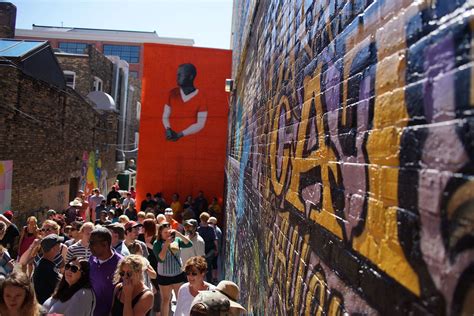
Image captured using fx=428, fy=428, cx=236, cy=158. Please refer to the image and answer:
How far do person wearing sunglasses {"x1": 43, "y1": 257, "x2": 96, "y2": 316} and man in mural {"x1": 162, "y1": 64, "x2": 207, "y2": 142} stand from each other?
13.0 meters

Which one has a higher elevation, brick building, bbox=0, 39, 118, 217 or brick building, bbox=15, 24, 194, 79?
brick building, bbox=15, 24, 194, 79

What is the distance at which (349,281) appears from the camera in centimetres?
140

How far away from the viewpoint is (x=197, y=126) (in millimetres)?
16344

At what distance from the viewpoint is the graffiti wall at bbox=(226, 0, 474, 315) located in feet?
2.87

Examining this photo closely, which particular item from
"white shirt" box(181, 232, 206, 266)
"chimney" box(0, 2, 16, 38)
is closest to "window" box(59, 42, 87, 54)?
"chimney" box(0, 2, 16, 38)

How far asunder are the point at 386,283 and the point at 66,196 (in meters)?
17.7

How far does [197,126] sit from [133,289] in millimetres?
13102

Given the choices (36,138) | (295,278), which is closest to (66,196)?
(36,138)

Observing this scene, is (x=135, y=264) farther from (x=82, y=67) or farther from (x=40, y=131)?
(x=82, y=67)

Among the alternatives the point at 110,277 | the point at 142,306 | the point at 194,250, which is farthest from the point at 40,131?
the point at 142,306

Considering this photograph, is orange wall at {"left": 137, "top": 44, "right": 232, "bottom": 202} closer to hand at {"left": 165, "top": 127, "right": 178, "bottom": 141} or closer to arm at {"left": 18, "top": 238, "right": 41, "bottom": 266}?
hand at {"left": 165, "top": 127, "right": 178, "bottom": 141}

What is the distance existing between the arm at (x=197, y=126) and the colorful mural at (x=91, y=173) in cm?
607

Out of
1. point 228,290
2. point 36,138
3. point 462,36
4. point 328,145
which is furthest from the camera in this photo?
point 36,138

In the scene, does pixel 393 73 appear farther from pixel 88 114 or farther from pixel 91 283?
pixel 88 114
